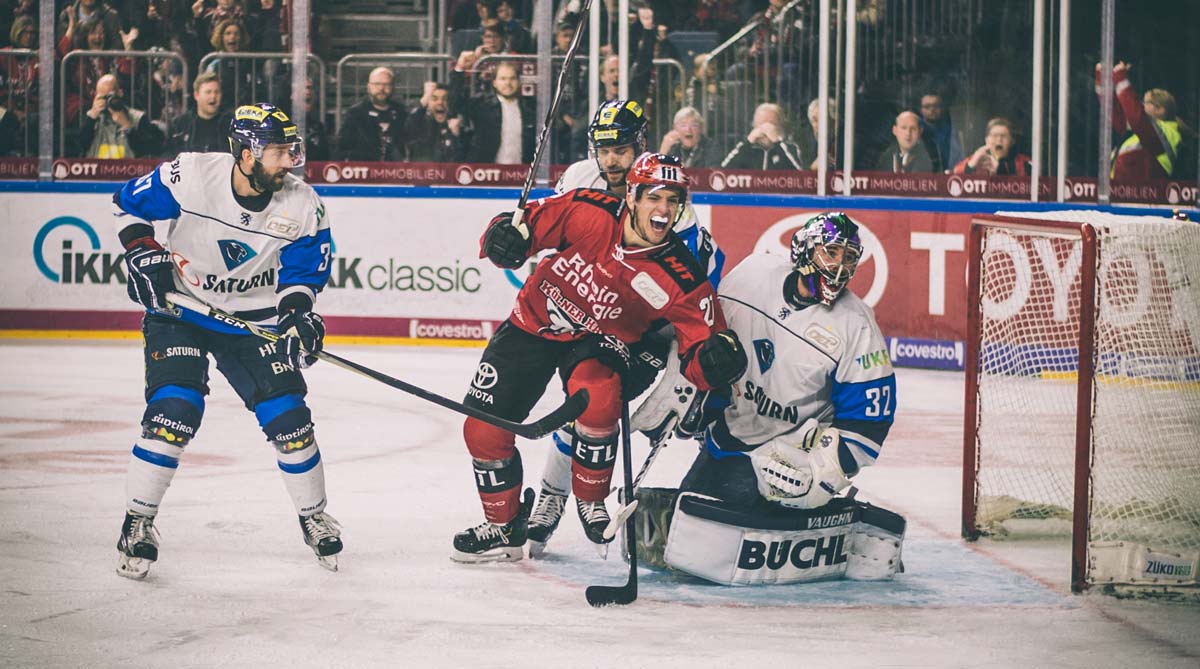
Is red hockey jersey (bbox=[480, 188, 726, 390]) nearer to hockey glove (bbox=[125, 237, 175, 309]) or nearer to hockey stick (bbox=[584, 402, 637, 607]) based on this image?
hockey stick (bbox=[584, 402, 637, 607])

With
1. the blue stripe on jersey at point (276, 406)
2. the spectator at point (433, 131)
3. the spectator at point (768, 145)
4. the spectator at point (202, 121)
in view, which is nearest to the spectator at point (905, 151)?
the spectator at point (768, 145)

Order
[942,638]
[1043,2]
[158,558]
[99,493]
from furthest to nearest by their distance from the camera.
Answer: [1043,2]
[99,493]
[158,558]
[942,638]

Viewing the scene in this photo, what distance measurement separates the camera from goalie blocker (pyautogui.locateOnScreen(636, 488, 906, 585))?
4.68m

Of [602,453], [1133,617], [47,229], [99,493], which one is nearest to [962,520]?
[1133,617]

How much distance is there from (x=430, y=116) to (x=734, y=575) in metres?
5.51

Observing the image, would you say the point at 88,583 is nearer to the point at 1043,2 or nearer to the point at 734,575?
the point at 734,575

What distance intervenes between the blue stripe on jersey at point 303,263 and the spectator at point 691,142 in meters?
4.77

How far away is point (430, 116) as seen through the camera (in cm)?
970

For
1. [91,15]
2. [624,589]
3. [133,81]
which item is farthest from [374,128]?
[624,589]

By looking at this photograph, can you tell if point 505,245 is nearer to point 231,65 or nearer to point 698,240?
point 698,240

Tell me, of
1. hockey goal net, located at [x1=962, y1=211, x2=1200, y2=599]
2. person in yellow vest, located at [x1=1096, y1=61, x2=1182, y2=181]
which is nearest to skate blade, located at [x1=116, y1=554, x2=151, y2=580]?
hockey goal net, located at [x1=962, y1=211, x2=1200, y2=599]

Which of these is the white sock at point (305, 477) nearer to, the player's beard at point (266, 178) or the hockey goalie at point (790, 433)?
the player's beard at point (266, 178)

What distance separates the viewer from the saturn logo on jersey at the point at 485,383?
191 inches

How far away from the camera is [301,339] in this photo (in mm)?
4758
